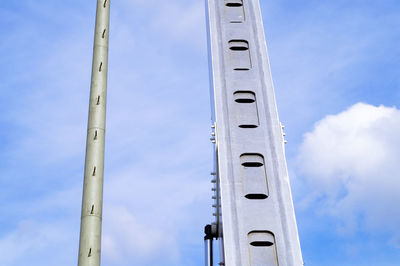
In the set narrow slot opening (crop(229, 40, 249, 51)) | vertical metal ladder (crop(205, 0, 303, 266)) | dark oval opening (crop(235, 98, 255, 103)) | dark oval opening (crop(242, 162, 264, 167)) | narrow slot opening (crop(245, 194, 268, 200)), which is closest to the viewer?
vertical metal ladder (crop(205, 0, 303, 266))

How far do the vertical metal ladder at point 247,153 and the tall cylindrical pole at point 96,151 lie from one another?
228 inches

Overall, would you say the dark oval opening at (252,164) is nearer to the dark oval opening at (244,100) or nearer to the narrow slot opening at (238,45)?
the dark oval opening at (244,100)

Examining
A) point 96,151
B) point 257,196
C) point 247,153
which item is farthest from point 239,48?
point 96,151

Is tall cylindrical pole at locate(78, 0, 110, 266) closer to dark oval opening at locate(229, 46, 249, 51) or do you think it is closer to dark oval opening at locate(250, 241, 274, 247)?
dark oval opening at locate(250, 241, 274, 247)

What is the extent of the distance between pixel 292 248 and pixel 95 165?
10.2m

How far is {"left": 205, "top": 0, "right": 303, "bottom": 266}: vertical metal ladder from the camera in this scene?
2212 cm

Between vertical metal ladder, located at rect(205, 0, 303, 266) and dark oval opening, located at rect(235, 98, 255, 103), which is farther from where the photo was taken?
dark oval opening, located at rect(235, 98, 255, 103)

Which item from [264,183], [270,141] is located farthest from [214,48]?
[264,183]

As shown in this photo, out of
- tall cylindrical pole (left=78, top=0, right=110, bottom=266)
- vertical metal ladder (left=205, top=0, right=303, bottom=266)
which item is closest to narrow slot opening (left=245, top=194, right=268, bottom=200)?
vertical metal ladder (left=205, top=0, right=303, bottom=266)

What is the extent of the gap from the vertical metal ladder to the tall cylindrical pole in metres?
5.80

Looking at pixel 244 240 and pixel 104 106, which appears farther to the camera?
pixel 104 106

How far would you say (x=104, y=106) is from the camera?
2625cm

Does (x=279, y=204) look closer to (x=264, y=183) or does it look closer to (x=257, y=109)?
(x=264, y=183)

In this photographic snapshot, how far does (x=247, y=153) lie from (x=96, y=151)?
764cm
